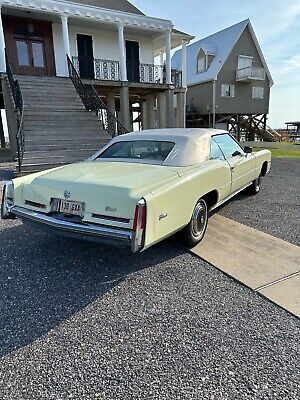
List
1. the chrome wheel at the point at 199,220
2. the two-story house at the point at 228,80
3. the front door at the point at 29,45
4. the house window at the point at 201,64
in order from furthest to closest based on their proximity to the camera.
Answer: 1. the house window at the point at 201,64
2. the two-story house at the point at 228,80
3. the front door at the point at 29,45
4. the chrome wheel at the point at 199,220

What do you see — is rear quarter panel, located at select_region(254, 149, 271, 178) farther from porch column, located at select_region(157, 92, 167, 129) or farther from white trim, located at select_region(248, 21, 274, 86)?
white trim, located at select_region(248, 21, 274, 86)

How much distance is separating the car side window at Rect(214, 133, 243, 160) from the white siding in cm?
1253

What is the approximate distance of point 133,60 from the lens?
16.7 meters

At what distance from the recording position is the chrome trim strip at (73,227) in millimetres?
2699

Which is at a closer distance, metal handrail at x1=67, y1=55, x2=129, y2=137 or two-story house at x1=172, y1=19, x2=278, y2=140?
metal handrail at x1=67, y1=55, x2=129, y2=137

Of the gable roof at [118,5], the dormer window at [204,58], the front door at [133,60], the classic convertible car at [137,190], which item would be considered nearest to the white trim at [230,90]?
the dormer window at [204,58]

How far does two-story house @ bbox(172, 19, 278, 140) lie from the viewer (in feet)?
86.6

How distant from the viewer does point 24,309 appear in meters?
2.56

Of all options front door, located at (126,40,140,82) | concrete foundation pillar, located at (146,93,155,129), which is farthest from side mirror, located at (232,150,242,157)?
concrete foundation pillar, located at (146,93,155,129)

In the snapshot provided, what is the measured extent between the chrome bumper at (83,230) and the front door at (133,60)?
15088mm

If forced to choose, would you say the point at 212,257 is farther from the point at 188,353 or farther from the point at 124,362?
the point at 124,362

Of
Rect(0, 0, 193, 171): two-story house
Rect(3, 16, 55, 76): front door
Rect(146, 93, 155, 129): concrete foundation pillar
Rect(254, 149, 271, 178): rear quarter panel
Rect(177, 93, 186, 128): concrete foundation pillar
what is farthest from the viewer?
Rect(146, 93, 155, 129): concrete foundation pillar

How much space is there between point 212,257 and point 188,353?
1.54m

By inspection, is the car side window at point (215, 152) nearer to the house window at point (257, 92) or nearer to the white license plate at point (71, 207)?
the white license plate at point (71, 207)
